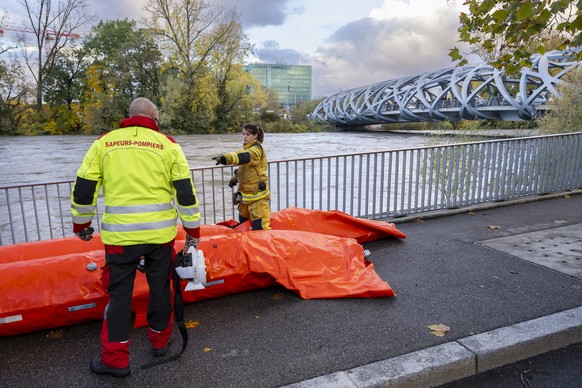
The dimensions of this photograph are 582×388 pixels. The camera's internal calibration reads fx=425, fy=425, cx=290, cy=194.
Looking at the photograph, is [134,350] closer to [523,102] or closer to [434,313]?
[434,313]

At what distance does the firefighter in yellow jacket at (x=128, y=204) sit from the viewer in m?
2.77

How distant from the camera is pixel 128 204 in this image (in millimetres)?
2795

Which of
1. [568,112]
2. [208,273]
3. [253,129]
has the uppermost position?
[568,112]

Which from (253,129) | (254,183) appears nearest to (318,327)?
(254,183)

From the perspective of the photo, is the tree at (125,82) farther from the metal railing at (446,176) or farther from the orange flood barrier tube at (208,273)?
the orange flood barrier tube at (208,273)

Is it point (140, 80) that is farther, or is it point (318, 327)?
point (140, 80)

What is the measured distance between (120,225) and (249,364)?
1311mm

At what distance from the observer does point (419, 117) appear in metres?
54.0

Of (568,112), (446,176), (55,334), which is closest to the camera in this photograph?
(55,334)

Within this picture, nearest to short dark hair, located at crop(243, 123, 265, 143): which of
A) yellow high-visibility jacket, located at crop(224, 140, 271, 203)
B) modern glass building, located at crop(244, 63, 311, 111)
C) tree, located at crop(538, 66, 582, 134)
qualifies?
yellow high-visibility jacket, located at crop(224, 140, 271, 203)

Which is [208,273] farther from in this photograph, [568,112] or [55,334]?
[568,112]

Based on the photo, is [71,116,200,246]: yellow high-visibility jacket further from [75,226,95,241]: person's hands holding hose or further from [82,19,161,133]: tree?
[82,19,161,133]: tree

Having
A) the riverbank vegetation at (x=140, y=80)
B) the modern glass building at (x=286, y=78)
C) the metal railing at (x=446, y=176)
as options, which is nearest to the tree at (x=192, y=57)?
the riverbank vegetation at (x=140, y=80)

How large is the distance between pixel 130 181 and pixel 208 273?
1.39m
